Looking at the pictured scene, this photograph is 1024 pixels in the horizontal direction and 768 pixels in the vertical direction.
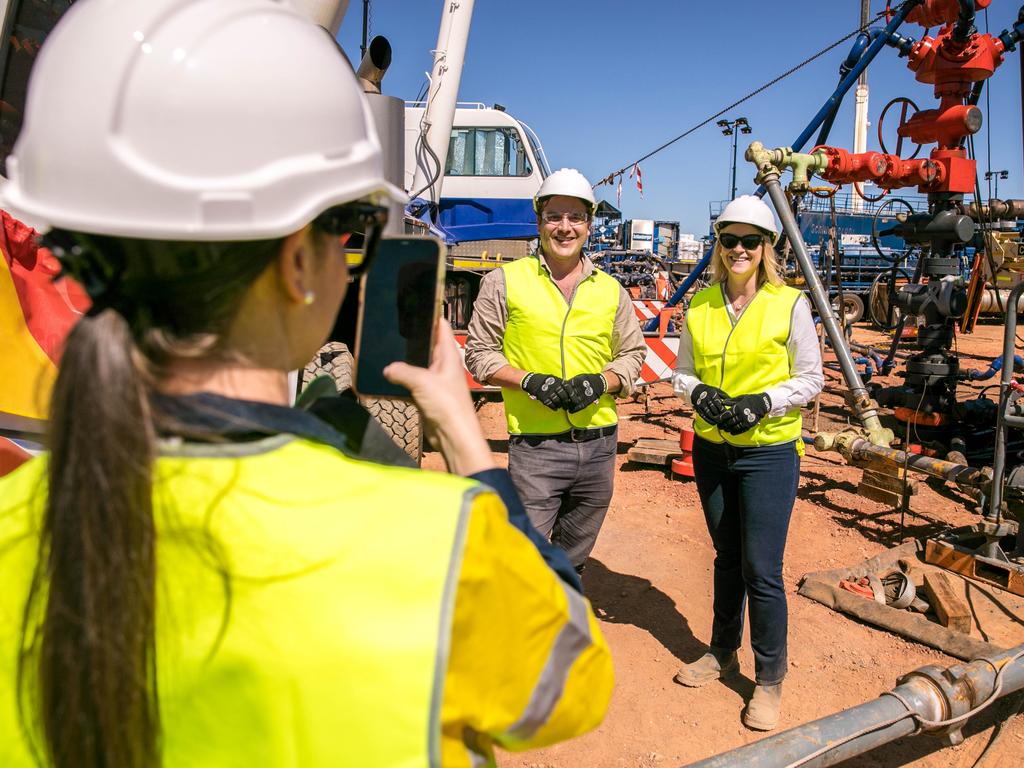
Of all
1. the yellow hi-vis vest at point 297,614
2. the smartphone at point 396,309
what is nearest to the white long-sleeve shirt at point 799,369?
the smartphone at point 396,309

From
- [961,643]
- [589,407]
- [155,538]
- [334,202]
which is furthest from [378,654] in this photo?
[961,643]

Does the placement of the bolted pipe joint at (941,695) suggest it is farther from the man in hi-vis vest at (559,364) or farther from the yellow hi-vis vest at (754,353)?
the man in hi-vis vest at (559,364)

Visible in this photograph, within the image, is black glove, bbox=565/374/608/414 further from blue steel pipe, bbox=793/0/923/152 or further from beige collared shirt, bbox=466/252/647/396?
blue steel pipe, bbox=793/0/923/152

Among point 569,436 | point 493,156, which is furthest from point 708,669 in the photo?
point 493,156

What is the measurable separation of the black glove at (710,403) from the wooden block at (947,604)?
6.16 feet

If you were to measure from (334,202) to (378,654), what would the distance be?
474 millimetres

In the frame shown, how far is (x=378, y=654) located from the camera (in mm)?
708

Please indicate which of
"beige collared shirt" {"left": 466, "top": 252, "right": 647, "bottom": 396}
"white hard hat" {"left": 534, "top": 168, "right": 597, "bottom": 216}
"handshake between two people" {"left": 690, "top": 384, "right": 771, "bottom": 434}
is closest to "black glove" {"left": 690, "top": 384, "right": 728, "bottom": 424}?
"handshake between two people" {"left": 690, "top": 384, "right": 771, "bottom": 434}

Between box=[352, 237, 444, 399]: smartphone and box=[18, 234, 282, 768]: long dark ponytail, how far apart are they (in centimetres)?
30

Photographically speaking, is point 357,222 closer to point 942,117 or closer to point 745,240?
point 745,240

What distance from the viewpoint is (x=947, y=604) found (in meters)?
4.01

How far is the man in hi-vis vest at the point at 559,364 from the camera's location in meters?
3.33

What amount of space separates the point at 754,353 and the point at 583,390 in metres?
0.72

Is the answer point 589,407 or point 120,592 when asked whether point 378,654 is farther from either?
point 589,407
